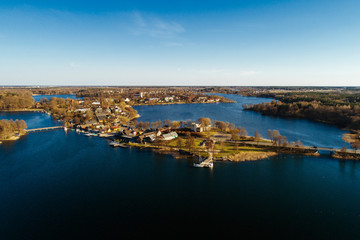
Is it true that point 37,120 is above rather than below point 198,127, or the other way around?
below

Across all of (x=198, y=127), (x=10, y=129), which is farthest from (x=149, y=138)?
(x=10, y=129)

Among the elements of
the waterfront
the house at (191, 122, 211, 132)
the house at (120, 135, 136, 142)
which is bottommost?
the waterfront

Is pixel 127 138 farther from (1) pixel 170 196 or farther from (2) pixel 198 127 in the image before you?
(1) pixel 170 196

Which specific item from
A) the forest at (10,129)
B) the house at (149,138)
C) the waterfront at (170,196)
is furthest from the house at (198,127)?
the forest at (10,129)

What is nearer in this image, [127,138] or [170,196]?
[170,196]

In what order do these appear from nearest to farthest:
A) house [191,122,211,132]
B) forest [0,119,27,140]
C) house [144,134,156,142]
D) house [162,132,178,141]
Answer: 1. house [144,134,156,142]
2. house [162,132,178,141]
3. forest [0,119,27,140]
4. house [191,122,211,132]

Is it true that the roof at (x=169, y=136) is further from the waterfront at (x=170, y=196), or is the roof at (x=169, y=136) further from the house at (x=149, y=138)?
the waterfront at (x=170, y=196)

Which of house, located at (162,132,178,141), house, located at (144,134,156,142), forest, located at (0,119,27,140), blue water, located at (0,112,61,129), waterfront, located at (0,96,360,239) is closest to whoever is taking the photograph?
waterfront, located at (0,96,360,239)

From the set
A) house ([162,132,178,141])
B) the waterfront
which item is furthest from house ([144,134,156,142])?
the waterfront

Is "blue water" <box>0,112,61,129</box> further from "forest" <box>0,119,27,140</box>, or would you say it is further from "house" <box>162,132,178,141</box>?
"house" <box>162,132,178,141</box>

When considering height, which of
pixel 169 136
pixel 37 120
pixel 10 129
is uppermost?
pixel 10 129
